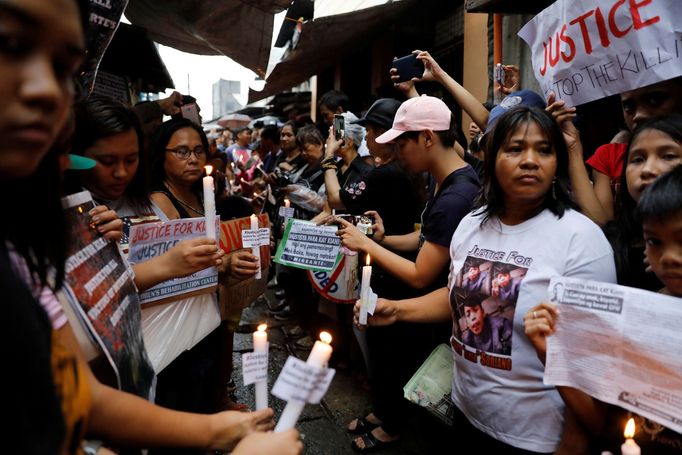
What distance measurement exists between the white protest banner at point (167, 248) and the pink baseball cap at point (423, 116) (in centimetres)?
131

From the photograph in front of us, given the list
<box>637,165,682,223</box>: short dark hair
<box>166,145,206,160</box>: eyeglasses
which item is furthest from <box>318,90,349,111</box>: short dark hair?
<box>637,165,682,223</box>: short dark hair

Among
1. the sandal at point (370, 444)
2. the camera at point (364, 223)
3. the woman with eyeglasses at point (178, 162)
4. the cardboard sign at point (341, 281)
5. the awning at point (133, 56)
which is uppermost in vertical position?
the awning at point (133, 56)

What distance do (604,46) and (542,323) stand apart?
1.68m

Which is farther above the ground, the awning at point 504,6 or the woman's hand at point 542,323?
the awning at point 504,6

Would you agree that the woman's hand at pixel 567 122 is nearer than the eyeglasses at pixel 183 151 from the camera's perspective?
Yes

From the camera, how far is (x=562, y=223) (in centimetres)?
171

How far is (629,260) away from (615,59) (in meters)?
1.14

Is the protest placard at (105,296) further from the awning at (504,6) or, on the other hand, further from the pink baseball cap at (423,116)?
the awning at (504,6)

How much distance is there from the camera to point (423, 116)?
2594 millimetres

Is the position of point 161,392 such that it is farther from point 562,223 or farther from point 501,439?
point 562,223

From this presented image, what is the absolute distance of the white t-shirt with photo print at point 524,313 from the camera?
163 cm

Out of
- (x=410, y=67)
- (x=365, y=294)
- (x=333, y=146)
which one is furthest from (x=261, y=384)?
(x=333, y=146)

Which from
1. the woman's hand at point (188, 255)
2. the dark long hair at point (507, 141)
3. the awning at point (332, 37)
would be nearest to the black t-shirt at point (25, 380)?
the woman's hand at point (188, 255)

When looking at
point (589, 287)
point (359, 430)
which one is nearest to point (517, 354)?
point (589, 287)
